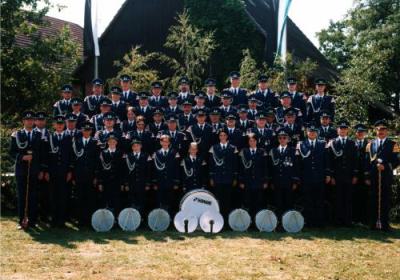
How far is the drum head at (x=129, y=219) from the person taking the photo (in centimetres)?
1066

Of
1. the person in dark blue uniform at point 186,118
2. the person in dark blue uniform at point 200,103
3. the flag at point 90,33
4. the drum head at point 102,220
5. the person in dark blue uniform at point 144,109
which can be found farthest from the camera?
the flag at point 90,33

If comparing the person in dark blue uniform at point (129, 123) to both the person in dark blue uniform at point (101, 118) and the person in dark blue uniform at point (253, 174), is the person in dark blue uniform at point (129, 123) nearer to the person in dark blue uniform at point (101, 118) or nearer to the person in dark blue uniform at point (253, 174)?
the person in dark blue uniform at point (101, 118)

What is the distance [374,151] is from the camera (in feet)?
36.8

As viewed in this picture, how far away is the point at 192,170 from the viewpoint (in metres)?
11.3

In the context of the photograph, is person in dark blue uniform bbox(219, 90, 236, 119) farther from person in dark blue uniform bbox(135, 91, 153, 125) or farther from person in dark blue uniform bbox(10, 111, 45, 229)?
person in dark blue uniform bbox(10, 111, 45, 229)

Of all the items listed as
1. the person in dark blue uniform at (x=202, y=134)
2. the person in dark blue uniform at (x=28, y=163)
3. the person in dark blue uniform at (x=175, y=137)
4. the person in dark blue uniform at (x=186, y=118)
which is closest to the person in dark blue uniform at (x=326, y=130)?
the person in dark blue uniform at (x=202, y=134)

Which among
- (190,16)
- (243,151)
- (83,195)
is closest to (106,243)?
(83,195)

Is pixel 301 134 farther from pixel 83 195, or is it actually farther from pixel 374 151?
pixel 83 195

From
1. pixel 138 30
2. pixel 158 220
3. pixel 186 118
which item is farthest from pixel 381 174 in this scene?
pixel 138 30

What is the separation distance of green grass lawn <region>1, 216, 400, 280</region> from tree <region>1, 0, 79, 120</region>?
9126 millimetres

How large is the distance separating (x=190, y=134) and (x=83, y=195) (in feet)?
8.85

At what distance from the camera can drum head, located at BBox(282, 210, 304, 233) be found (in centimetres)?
1067

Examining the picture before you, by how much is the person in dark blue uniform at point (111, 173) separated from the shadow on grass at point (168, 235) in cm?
64

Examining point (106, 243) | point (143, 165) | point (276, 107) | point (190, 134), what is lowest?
point (106, 243)
